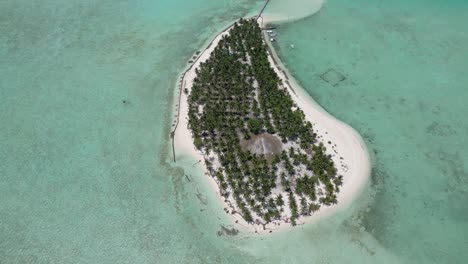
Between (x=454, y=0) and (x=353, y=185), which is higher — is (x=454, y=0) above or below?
above

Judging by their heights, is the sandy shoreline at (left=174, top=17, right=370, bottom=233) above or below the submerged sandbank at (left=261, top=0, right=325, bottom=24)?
below

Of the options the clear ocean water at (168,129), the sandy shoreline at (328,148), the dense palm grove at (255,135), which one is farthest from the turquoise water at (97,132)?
the dense palm grove at (255,135)

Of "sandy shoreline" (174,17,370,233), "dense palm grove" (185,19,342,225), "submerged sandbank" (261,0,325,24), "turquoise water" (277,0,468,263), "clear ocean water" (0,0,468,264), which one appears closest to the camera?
"clear ocean water" (0,0,468,264)

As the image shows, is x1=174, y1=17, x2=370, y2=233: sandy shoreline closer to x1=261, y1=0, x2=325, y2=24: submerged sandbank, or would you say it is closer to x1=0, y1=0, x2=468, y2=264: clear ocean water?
x1=0, y1=0, x2=468, y2=264: clear ocean water

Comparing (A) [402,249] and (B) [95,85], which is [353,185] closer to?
(A) [402,249]

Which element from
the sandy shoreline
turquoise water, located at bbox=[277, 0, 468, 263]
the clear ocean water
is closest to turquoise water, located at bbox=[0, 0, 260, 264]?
the clear ocean water

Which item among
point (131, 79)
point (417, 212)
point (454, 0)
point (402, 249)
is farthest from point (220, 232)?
point (454, 0)
